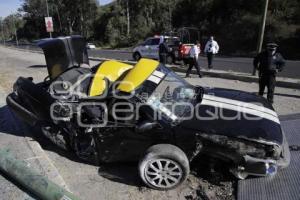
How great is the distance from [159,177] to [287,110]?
15.9 ft

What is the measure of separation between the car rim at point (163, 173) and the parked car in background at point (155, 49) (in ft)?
46.4

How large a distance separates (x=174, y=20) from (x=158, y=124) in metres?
45.8

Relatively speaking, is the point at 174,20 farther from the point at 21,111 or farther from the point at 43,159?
the point at 43,159

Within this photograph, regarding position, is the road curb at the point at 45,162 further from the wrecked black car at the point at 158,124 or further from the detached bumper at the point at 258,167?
the detached bumper at the point at 258,167

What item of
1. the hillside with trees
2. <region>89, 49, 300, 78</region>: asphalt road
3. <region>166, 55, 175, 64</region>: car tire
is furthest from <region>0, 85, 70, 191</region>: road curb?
the hillside with trees

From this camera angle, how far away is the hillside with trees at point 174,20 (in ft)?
103

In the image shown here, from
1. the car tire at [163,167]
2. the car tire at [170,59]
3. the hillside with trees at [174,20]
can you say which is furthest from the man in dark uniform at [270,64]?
the hillside with trees at [174,20]

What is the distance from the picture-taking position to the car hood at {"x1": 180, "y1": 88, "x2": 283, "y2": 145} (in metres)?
4.33

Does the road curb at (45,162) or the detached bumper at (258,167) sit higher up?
the detached bumper at (258,167)

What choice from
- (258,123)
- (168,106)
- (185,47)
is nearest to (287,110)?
(258,123)

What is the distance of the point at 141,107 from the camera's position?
4.67m

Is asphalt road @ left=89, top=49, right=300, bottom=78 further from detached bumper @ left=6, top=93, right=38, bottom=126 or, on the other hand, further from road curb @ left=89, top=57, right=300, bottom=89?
detached bumper @ left=6, top=93, right=38, bottom=126

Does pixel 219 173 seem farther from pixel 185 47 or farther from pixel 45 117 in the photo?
pixel 185 47

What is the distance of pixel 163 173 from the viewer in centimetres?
446
